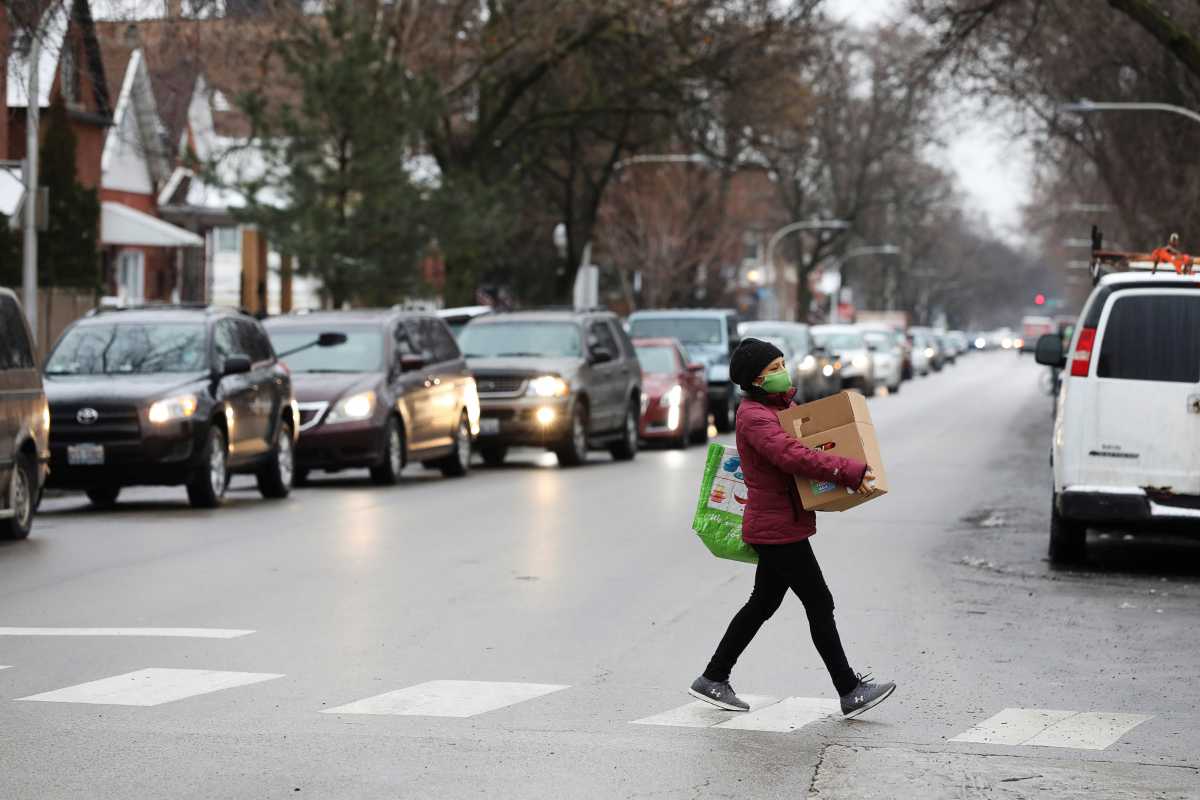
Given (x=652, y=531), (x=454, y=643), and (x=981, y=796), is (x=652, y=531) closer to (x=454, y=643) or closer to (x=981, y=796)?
(x=454, y=643)

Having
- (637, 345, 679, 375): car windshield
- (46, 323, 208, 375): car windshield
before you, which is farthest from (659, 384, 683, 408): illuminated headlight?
(46, 323, 208, 375): car windshield

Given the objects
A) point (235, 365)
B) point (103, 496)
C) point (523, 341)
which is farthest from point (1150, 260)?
point (523, 341)

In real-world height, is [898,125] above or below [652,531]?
above

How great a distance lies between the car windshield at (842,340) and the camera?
57875mm

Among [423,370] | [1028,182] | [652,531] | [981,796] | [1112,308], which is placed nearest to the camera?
[981,796]

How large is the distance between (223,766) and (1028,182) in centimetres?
7507

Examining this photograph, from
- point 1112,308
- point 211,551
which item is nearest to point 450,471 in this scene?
point 211,551

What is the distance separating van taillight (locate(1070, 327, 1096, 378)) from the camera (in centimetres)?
1470

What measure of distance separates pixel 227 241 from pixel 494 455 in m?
47.6

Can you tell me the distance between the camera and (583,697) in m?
9.64

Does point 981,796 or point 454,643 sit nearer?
point 981,796

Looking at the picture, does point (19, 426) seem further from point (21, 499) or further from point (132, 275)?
point (132, 275)

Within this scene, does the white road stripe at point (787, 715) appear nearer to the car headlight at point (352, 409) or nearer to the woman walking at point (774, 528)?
the woman walking at point (774, 528)

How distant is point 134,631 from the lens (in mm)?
11734
